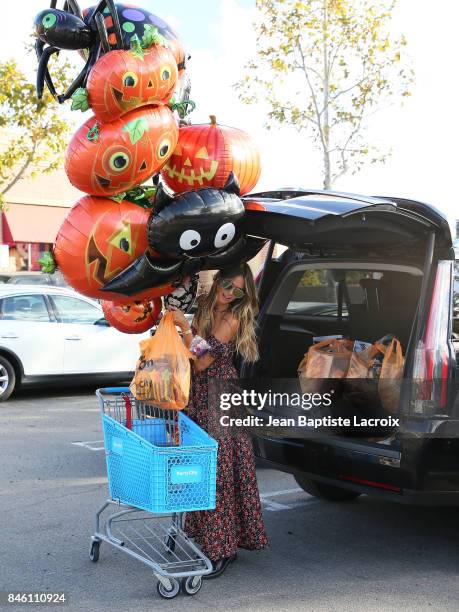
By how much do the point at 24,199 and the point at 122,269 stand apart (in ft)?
94.1

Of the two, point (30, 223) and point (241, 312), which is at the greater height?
point (30, 223)

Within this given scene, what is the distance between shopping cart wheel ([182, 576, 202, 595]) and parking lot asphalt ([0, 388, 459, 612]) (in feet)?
0.13

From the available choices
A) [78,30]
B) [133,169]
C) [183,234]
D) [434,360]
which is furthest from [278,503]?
[78,30]

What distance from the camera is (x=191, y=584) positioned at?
13.1 ft

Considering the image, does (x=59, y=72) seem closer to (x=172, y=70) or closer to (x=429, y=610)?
(x=172, y=70)

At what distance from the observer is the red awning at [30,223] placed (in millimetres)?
30719

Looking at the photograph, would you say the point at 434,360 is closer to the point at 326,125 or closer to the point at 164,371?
the point at 164,371

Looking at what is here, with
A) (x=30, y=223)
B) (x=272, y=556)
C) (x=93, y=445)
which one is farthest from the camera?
(x=30, y=223)

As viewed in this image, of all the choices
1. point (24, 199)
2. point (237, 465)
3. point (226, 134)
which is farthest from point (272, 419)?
point (24, 199)

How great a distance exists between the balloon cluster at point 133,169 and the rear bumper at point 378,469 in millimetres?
1268

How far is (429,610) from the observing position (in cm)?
386

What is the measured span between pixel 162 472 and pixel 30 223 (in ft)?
95.1

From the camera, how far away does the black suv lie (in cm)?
400

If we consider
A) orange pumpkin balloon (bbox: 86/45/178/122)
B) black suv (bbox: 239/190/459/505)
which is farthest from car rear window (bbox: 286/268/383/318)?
orange pumpkin balloon (bbox: 86/45/178/122)
